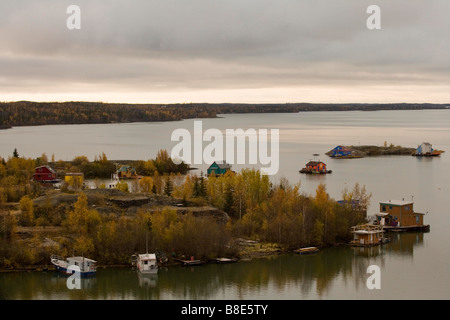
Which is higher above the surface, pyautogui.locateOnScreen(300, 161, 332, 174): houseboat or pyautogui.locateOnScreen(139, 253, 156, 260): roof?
pyautogui.locateOnScreen(300, 161, 332, 174): houseboat

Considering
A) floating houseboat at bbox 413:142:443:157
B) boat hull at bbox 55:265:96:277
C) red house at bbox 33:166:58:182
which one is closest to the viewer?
boat hull at bbox 55:265:96:277

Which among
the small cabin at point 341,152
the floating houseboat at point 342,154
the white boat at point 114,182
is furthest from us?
the small cabin at point 341,152

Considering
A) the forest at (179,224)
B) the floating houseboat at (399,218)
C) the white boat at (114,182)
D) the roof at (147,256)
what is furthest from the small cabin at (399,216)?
the white boat at (114,182)

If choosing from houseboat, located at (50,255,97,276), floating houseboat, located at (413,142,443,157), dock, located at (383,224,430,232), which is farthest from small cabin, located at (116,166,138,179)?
floating houseboat, located at (413,142,443,157)

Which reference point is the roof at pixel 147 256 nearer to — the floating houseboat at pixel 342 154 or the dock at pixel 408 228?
the dock at pixel 408 228

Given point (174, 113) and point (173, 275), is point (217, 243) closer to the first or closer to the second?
point (173, 275)

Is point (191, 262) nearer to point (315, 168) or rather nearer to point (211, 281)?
point (211, 281)

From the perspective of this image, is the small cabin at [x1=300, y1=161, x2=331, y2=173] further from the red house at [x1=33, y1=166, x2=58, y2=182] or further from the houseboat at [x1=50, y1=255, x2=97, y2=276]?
the houseboat at [x1=50, y1=255, x2=97, y2=276]

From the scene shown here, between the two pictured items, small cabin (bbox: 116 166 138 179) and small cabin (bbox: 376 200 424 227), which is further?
small cabin (bbox: 116 166 138 179)
